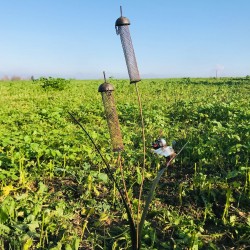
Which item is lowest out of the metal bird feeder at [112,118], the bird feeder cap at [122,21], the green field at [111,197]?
the green field at [111,197]

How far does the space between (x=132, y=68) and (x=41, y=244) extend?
5.81 feet

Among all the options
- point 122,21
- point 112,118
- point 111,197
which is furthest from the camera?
point 111,197

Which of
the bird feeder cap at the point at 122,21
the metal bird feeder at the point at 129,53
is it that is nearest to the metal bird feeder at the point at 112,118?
the metal bird feeder at the point at 129,53

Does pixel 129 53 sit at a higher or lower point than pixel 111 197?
higher

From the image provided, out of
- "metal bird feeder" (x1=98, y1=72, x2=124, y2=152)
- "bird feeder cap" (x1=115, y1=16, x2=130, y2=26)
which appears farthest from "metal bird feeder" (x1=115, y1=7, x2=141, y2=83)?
"metal bird feeder" (x1=98, y1=72, x2=124, y2=152)

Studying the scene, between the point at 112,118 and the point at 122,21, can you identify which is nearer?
the point at 122,21

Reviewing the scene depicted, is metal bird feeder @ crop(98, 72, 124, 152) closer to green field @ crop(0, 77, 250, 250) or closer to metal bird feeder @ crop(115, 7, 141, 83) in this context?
metal bird feeder @ crop(115, 7, 141, 83)

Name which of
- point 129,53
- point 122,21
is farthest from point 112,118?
point 122,21

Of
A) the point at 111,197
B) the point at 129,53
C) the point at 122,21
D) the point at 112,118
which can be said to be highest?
the point at 122,21

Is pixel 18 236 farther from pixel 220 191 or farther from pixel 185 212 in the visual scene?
pixel 220 191

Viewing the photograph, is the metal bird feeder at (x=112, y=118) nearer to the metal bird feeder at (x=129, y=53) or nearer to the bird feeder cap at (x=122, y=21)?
the metal bird feeder at (x=129, y=53)

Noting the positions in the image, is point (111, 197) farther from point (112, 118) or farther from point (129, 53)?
point (129, 53)

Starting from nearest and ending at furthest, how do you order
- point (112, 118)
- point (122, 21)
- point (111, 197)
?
point (122, 21) < point (112, 118) < point (111, 197)

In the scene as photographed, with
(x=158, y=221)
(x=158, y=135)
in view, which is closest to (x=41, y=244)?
(x=158, y=221)
